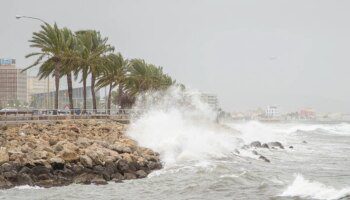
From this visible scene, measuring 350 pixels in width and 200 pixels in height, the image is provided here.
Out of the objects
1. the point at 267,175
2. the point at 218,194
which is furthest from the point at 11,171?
the point at 267,175

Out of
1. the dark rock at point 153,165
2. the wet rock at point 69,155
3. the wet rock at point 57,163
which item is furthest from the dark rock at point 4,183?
the dark rock at point 153,165

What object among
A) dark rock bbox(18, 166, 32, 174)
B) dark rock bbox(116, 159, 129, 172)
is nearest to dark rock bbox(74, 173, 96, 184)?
dark rock bbox(116, 159, 129, 172)

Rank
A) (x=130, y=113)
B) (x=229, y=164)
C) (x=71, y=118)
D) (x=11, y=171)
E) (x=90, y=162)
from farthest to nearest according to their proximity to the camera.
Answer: (x=130, y=113) → (x=71, y=118) → (x=229, y=164) → (x=90, y=162) → (x=11, y=171)

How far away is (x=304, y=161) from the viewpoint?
33344 millimetres

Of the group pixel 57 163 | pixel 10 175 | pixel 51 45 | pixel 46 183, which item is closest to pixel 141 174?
pixel 57 163

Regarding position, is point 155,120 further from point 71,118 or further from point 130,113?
point 130,113

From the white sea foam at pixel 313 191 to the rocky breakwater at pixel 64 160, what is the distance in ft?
22.7

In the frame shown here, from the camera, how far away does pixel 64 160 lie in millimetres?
22922

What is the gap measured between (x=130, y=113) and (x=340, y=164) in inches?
1048

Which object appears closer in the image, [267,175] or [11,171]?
[11,171]

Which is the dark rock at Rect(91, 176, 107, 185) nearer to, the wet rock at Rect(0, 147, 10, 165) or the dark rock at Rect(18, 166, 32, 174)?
the dark rock at Rect(18, 166, 32, 174)

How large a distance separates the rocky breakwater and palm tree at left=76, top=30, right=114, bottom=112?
19658 millimetres

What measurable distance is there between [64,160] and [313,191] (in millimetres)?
10061

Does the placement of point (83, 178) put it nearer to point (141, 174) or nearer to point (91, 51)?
point (141, 174)
